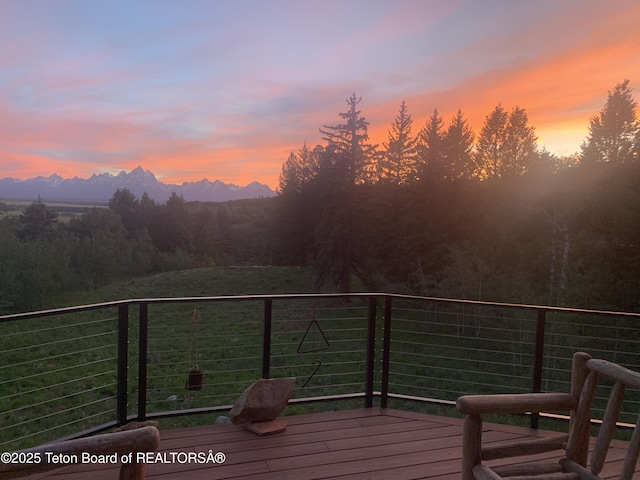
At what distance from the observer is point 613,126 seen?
1382cm

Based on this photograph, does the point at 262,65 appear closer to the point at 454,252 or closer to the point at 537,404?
the point at 537,404

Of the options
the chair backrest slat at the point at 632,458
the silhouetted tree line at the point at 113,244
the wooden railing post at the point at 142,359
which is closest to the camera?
the chair backrest slat at the point at 632,458

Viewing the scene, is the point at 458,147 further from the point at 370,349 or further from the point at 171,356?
the point at 370,349

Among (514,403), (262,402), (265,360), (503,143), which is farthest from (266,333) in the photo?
(503,143)

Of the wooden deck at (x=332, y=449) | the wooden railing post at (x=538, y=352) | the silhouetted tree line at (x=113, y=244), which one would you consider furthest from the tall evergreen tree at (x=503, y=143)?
the wooden deck at (x=332, y=449)

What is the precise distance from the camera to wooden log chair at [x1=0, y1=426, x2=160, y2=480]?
1015 mm

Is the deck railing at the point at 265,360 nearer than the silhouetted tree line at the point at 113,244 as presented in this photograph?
Yes

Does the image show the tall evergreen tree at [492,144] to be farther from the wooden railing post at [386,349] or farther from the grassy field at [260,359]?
the wooden railing post at [386,349]

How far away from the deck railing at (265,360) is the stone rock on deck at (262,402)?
140 mm

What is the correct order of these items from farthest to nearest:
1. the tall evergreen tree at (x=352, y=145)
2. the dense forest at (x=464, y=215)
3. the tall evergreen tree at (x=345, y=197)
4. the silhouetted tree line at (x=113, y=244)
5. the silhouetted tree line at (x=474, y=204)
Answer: the silhouetted tree line at (x=113, y=244) → the tall evergreen tree at (x=352, y=145) → the tall evergreen tree at (x=345, y=197) → the silhouetted tree line at (x=474, y=204) → the dense forest at (x=464, y=215)

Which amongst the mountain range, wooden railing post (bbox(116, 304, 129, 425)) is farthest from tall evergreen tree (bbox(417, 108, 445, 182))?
the mountain range

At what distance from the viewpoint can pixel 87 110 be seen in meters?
9.03

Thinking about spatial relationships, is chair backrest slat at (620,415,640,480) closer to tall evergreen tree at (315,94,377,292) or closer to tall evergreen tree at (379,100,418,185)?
tall evergreen tree at (315,94,377,292)

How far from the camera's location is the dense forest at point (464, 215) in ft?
36.7
